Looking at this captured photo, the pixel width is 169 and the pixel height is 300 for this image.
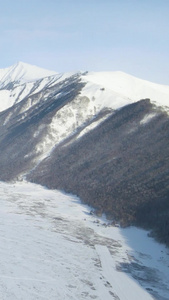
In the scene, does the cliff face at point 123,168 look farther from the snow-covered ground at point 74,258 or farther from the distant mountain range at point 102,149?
the snow-covered ground at point 74,258

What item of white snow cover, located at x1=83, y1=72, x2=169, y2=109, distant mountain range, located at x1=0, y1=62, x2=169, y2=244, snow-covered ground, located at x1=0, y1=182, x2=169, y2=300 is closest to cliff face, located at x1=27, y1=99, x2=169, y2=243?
distant mountain range, located at x1=0, y1=62, x2=169, y2=244

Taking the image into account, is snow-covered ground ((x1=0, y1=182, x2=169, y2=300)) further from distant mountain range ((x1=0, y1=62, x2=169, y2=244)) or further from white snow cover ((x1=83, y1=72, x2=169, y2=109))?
white snow cover ((x1=83, y1=72, x2=169, y2=109))

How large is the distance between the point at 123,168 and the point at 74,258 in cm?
3326

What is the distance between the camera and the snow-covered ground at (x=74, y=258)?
30859 mm

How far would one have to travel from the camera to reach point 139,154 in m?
Result: 72.0

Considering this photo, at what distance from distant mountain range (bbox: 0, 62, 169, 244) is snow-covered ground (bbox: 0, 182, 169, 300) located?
12.7ft

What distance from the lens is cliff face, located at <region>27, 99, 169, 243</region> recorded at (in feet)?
174

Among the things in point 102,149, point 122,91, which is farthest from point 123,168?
point 122,91

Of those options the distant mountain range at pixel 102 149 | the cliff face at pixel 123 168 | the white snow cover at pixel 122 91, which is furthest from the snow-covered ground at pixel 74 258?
the white snow cover at pixel 122 91

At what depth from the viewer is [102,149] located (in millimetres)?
84000

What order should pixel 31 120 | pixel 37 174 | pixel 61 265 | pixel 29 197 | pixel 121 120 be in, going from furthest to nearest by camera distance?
pixel 31 120 < pixel 121 120 < pixel 37 174 < pixel 29 197 < pixel 61 265

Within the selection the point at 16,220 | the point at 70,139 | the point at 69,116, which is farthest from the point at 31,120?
the point at 16,220

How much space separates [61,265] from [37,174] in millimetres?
49494

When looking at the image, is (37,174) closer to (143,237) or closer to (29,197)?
(29,197)
